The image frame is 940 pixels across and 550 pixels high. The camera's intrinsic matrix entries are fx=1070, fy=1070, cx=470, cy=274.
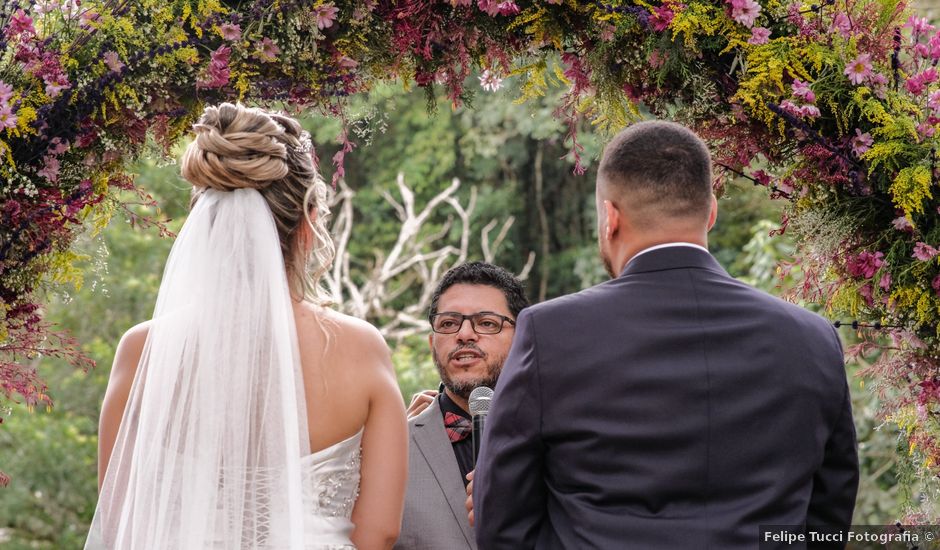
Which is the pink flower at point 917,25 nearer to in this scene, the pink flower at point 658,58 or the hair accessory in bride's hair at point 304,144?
the pink flower at point 658,58

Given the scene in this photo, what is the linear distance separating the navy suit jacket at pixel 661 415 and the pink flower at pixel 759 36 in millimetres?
1261

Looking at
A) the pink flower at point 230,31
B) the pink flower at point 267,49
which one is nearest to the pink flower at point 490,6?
the pink flower at point 267,49

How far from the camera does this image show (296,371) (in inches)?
122

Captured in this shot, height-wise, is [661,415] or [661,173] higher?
[661,173]

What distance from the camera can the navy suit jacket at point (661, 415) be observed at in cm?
271

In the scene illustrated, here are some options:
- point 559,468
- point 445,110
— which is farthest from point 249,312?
point 445,110

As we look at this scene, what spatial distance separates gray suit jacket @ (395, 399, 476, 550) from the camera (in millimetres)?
3900

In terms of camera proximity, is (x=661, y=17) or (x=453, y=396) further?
(x=453, y=396)

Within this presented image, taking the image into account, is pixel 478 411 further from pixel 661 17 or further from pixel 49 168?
pixel 49 168

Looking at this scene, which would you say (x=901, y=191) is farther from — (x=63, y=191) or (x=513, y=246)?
(x=513, y=246)

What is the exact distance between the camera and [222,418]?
3061mm

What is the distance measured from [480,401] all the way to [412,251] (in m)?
12.0

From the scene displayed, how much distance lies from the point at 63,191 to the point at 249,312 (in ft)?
4.39

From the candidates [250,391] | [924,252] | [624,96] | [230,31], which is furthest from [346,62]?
[924,252]
